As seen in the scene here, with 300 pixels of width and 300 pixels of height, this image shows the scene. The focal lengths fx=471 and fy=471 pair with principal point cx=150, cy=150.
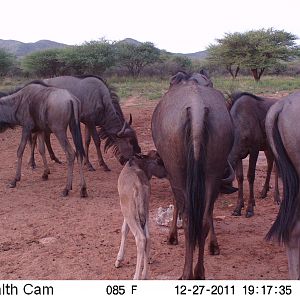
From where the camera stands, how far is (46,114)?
8086 millimetres

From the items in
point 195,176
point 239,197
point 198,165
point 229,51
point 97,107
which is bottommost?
point 239,197

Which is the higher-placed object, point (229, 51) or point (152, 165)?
point (229, 51)

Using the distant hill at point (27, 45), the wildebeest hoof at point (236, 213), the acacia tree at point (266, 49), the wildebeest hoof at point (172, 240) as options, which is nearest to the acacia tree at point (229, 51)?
the acacia tree at point (266, 49)

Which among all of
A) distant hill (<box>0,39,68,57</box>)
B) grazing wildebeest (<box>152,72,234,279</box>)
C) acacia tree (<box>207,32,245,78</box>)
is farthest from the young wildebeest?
distant hill (<box>0,39,68,57</box>)

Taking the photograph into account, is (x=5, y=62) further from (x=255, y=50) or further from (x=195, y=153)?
(x=195, y=153)

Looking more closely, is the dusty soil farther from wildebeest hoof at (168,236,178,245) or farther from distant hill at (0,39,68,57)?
distant hill at (0,39,68,57)

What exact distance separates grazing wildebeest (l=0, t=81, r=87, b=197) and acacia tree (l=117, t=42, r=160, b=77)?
33.0 meters

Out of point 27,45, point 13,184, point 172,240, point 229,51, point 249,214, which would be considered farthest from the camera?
point 27,45

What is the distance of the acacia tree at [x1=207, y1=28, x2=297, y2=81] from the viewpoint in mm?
37750

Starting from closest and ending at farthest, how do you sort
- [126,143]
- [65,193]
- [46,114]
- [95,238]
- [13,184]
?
[95,238] → [65,193] → [46,114] → [13,184] → [126,143]

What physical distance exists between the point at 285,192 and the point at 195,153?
0.90 metres

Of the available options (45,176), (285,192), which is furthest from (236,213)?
(45,176)

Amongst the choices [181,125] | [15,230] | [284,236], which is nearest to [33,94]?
[15,230]

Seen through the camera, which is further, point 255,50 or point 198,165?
point 255,50
